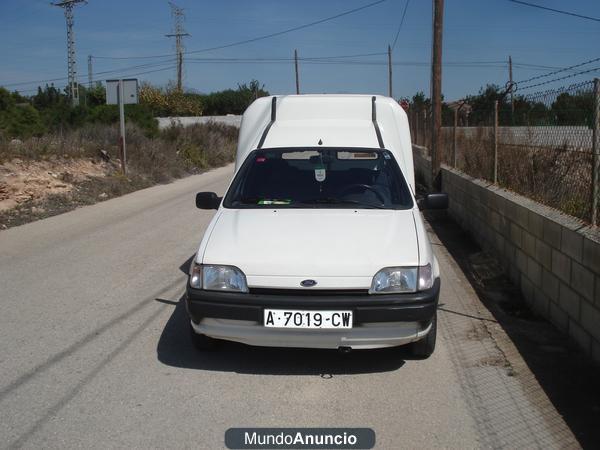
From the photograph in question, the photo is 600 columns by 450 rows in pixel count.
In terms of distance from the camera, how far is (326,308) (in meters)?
4.31

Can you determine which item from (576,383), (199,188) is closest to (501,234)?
(576,383)

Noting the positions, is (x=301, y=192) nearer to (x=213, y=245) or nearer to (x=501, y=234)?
(x=213, y=245)

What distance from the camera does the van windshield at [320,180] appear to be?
554 centimetres

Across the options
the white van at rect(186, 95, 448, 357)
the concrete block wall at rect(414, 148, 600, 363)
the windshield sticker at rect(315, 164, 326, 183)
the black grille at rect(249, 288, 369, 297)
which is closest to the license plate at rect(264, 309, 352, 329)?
the white van at rect(186, 95, 448, 357)

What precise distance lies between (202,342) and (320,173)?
1.85m

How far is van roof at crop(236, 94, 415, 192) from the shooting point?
6203 millimetres

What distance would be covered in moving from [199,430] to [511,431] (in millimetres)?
1798

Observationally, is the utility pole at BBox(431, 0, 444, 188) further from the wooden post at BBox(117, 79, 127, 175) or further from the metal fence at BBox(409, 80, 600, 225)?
the wooden post at BBox(117, 79, 127, 175)

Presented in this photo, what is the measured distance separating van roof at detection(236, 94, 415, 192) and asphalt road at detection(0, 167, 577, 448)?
5.71 ft

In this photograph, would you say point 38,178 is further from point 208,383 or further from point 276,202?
point 208,383

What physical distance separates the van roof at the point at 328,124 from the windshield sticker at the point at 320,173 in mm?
294

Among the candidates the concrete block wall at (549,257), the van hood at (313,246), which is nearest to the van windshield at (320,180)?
the van hood at (313,246)

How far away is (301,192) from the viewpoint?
5652 mm

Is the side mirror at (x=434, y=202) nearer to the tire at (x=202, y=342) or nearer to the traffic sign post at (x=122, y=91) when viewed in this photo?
the tire at (x=202, y=342)
